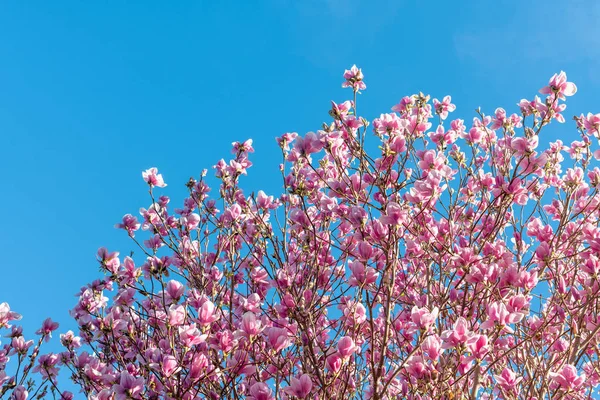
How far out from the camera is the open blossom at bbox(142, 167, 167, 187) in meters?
4.23

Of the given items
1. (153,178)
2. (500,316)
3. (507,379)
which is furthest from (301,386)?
(153,178)

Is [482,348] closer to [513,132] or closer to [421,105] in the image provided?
[421,105]

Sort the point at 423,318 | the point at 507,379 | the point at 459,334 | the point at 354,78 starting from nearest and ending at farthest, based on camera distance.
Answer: the point at 459,334 < the point at 423,318 < the point at 507,379 < the point at 354,78

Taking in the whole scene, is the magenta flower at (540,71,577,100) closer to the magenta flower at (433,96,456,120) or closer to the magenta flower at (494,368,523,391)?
the magenta flower at (433,96,456,120)

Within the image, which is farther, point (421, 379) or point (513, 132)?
point (513, 132)

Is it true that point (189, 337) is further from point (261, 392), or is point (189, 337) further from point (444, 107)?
point (444, 107)

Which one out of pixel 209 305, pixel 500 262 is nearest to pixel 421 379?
pixel 500 262

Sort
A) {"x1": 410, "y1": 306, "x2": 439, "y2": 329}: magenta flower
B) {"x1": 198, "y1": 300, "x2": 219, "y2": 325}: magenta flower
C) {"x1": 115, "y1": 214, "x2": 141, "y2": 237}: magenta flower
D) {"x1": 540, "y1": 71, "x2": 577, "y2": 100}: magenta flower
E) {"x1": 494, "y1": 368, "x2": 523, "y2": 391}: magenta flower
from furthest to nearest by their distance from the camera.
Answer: {"x1": 115, "y1": 214, "x2": 141, "y2": 237}: magenta flower < {"x1": 540, "y1": 71, "x2": 577, "y2": 100}: magenta flower < {"x1": 494, "y1": 368, "x2": 523, "y2": 391}: magenta flower < {"x1": 198, "y1": 300, "x2": 219, "y2": 325}: magenta flower < {"x1": 410, "y1": 306, "x2": 439, "y2": 329}: magenta flower

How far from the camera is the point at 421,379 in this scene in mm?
3121

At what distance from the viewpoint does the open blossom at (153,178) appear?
4234mm

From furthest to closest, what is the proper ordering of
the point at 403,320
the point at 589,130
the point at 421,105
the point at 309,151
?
the point at 403,320, the point at 421,105, the point at 589,130, the point at 309,151

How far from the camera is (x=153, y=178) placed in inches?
168

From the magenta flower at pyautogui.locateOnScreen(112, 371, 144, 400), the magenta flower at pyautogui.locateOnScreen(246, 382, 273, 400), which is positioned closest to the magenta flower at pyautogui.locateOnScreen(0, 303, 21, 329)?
the magenta flower at pyautogui.locateOnScreen(112, 371, 144, 400)

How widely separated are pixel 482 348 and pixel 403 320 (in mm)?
1917
